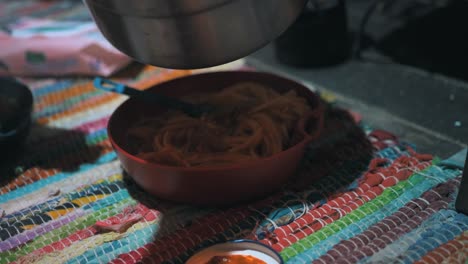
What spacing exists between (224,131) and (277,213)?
187mm

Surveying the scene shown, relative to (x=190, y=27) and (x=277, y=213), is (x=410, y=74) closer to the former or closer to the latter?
(x=277, y=213)

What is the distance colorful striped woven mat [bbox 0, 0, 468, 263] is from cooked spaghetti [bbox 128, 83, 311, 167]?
0.30 ft

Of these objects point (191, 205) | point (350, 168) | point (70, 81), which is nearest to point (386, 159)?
point (350, 168)

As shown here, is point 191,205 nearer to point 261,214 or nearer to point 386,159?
point 261,214

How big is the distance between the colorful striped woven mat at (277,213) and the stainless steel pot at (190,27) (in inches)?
11.7

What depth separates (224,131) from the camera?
0.97 metres

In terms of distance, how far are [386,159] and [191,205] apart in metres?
0.39

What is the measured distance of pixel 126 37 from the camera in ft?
2.40

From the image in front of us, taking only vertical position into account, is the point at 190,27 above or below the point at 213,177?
above

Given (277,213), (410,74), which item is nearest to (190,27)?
(277,213)

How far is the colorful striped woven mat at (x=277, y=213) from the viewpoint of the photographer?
2.67 ft

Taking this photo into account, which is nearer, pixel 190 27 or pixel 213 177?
pixel 190 27

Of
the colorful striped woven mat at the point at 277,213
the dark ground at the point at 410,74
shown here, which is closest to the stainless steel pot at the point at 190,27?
the colorful striped woven mat at the point at 277,213

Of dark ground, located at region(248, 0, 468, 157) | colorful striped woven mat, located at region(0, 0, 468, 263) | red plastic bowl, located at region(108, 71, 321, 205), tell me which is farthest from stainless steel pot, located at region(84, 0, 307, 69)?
dark ground, located at region(248, 0, 468, 157)
